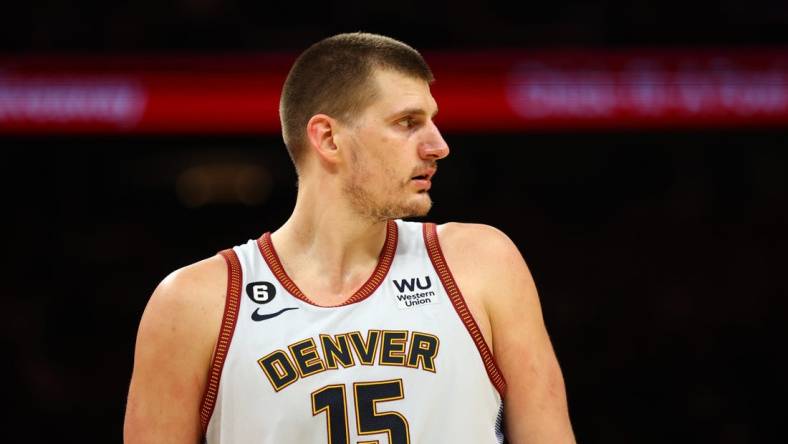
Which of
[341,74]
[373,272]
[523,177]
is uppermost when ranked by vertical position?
[523,177]

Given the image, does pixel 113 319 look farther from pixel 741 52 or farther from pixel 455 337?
pixel 455 337

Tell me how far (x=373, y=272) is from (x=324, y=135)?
38cm

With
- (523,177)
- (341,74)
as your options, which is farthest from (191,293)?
(523,177)

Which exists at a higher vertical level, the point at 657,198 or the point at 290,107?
the point at 657,198

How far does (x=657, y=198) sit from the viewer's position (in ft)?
26.9

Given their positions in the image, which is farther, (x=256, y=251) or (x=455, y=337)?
(x=256, y=251)

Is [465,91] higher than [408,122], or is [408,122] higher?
[465,91]

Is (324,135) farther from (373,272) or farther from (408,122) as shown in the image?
(373,272)

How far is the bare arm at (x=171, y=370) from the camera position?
2.59m

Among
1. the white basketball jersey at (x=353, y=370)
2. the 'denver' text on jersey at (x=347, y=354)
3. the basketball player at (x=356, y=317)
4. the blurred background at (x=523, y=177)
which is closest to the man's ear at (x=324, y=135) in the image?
the basketball player at (x=356, y=317)

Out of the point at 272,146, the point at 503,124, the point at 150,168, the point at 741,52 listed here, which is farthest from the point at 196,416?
the point at 150,168

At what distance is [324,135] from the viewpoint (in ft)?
9.13

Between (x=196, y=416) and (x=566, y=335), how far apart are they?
5.14m

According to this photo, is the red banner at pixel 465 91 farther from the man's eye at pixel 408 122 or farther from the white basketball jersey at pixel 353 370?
the white basketball jersey at pixel 353 370
